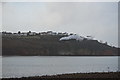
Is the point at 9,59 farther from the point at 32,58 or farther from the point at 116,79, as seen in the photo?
the point at 116,79

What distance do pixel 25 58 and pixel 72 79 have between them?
4776 cm

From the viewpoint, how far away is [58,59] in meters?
71.2

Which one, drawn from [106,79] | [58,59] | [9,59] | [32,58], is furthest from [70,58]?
[106,79]

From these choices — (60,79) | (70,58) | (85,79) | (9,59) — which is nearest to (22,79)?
(60,79)

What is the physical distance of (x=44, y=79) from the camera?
19.6 metres

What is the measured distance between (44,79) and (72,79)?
1696 millimetres

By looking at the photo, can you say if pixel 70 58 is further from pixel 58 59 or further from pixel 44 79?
pixel 44 79

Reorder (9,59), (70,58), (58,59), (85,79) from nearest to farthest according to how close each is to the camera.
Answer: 1. (85,79)
2. (9,59)
3. (58,59)
4. (70,58)

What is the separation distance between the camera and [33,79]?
19.7m

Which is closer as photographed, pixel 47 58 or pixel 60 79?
pixel 60 79

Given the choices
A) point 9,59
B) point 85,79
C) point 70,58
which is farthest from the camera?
point 70,58

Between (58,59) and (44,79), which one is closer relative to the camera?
(44,79)

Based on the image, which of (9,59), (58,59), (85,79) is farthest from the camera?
(58,59)

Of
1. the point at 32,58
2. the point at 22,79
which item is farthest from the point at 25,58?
the point at 22,79
